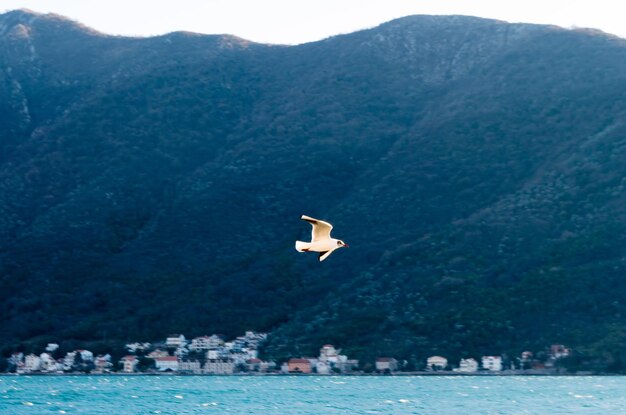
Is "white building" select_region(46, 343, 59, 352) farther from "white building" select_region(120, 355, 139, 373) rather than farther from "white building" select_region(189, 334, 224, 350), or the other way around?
"white building" select_region(189, 334, 224, 350)

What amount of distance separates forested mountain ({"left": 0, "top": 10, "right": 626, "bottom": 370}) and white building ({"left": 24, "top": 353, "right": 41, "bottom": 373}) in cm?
246

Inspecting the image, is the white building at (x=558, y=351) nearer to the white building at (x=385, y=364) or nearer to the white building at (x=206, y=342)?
the white building at (x=385, y=364)

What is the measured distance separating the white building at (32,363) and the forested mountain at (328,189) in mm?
2460

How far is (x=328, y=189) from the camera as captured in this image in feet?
494

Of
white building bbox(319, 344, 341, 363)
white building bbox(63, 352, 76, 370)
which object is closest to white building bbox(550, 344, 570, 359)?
white building bbox(319, 344, 341, 363)

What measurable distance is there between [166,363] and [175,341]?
7.45ft

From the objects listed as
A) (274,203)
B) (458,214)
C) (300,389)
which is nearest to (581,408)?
(300,389)

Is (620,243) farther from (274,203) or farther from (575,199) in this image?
(274,203)

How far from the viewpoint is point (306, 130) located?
164 metres

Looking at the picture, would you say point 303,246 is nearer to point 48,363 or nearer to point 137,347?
point 137,347

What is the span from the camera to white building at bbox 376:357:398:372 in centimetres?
11506

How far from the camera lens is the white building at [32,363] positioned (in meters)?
123

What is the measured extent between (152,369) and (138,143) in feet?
157

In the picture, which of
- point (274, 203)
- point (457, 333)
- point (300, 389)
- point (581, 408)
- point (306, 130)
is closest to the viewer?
point (581, 408)
